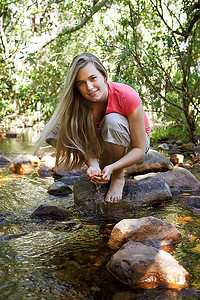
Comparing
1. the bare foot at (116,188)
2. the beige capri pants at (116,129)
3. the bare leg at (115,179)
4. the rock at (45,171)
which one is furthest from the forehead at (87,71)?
the rock at (45,171)

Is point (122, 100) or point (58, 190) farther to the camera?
point (58, 190)

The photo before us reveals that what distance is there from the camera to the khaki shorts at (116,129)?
280 cm

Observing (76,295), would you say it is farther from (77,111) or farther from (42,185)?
(42,185)

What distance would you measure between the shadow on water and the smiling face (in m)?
0.98

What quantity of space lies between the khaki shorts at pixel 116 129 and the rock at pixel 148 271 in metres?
1.31

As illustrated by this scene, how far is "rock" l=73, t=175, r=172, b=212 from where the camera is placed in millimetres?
2943

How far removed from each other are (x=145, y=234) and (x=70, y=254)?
0.48m

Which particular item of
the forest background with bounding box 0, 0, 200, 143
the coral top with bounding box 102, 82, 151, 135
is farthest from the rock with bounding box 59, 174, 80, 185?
the forest background with bounding box 0, 0, 200, 143

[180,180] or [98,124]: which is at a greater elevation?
[98,124]

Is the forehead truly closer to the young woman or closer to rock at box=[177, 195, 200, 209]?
the young woman

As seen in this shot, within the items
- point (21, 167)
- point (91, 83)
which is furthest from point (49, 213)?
point (21, 167)

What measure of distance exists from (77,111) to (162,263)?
5.42ft

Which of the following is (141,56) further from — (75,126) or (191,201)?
(191,201)

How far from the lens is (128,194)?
9.96ft
